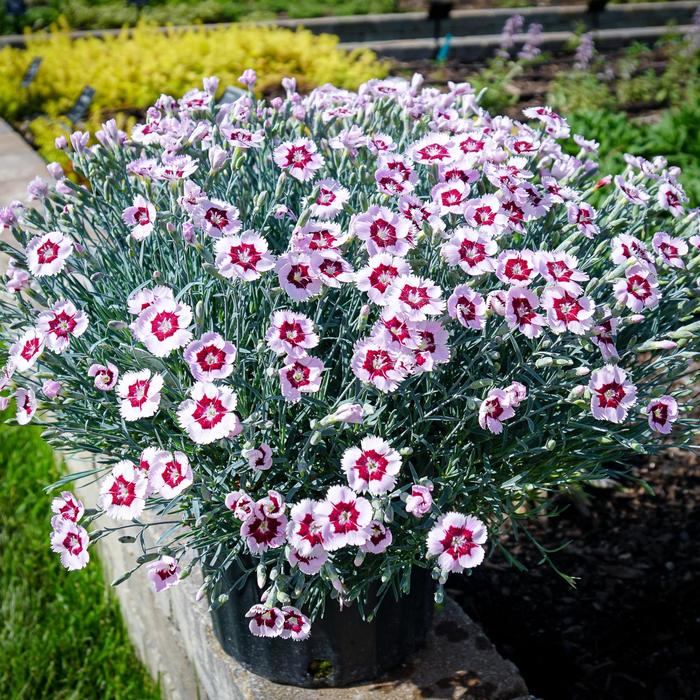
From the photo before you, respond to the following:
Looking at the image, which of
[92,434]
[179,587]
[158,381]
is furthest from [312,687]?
[158,381]

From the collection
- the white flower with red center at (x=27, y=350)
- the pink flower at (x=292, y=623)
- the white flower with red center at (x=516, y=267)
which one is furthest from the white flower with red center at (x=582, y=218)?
the white flower with red center at (x=27, y=350)

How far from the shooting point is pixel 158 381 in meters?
1.56

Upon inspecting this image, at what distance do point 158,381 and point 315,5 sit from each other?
1059cm

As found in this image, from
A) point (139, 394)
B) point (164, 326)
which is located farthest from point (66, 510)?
point (164, 326)

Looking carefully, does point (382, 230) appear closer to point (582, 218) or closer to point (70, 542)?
point (582, 218)

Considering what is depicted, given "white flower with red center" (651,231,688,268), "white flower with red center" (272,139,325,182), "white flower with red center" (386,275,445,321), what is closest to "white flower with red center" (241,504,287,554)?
"white flower with red center" (386,275,445,321)

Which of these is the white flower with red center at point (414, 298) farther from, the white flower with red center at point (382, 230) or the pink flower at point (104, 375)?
the pink flower at point (104, 375)

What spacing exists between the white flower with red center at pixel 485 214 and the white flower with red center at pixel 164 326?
0.59 m

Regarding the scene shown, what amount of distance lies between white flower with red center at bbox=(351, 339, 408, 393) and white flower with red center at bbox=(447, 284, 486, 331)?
0.45ft

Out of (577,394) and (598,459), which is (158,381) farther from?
(598,459)

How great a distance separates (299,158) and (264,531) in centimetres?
86

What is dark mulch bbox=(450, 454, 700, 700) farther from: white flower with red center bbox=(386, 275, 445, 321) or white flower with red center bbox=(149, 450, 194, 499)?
white flower with red center bbox=(149, 450, 194, 499)

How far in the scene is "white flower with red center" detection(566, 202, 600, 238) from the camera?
74.7 inches

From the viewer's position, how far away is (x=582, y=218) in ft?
6.31
